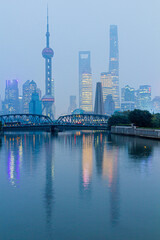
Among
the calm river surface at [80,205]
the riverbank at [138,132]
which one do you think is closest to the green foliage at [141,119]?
the riverbank at [138,132]

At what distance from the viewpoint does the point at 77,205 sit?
67.1 feet

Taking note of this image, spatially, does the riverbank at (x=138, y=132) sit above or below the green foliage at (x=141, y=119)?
below

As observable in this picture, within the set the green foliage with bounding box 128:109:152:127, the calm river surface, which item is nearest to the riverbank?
the green foliage with bounding box 128:109:152:127

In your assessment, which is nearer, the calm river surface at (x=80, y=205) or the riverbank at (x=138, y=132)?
the calm river surface at (x=80, y=205)

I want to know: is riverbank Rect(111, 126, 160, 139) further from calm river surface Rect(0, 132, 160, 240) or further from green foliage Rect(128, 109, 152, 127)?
calm river surface Rect(0, 132, 160, 240)

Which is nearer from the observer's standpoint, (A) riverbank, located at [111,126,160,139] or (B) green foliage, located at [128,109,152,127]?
(A) riverbank, located at [111,126,160,139]

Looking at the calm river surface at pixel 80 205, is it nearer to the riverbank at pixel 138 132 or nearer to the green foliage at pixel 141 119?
the riverbank at pixel 138 132

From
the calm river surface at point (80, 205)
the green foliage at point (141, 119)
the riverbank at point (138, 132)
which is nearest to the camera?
the calm river surface at point (80, 205)

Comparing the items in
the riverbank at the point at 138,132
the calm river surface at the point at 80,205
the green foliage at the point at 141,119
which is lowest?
the calm river surface at the point at 80,205

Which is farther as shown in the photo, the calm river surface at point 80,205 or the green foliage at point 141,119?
the green foliage at point 141,119

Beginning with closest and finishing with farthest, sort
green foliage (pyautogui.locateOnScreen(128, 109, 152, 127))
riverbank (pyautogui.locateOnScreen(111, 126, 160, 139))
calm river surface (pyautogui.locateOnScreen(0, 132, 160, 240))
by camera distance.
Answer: calm river surface (pyautogui.locateOnScreen(0, 132, 160, 240)), riverbank (pyautogui.locateOnScreen(111, 126, 160, 139)), green foliage (pyautogui.locateOnScreen(128, 109, 152, 127))

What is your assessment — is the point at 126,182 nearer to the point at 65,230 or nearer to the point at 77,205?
the point at 77,205

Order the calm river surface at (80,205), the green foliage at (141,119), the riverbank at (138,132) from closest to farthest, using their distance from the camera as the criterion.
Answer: the calm river surface at (80,205) → the riverbank at (138,132) → the green foliage at (141,119)

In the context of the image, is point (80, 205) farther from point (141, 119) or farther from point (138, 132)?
point (141, 119)
